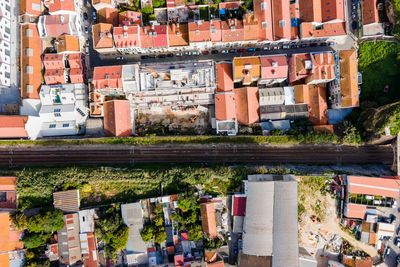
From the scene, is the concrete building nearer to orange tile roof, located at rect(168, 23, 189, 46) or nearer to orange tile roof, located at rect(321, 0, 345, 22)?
orange tile roof, located at rect(168, 23, 189, 46)

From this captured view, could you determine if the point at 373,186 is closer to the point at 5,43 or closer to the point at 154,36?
the point at 154,36

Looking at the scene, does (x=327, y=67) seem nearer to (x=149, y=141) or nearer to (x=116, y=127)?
(x=149, y=141)

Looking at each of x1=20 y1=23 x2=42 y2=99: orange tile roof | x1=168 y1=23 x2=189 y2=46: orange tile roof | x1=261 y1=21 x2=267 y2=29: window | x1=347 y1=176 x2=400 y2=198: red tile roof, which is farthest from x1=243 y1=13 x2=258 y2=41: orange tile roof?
x1=20 y1=23 x2=42 y2=99: orange tile roof

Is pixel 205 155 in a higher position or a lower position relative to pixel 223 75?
lower

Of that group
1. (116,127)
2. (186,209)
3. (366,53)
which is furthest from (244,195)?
(366,53)

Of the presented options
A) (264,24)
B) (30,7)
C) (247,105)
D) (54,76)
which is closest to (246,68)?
(247,105)
